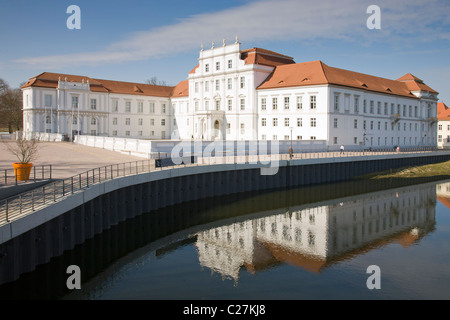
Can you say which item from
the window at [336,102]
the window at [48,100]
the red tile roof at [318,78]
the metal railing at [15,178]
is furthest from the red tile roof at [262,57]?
the metal railing at [15,178]

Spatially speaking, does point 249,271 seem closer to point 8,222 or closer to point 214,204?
point 8,222

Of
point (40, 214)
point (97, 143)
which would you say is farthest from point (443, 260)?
point (97, 143)

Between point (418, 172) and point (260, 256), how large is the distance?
41.6 meters

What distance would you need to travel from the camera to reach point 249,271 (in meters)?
19.5

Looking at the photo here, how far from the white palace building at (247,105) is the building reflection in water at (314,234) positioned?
1039 inches

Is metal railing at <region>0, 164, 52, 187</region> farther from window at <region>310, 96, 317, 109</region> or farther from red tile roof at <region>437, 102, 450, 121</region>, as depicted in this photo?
red tile roof at <region>437, 102, 450, 121</region>

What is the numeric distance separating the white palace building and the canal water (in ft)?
97.8

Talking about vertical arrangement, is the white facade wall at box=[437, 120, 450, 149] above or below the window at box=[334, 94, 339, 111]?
below

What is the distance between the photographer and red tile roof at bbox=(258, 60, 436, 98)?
206 feet

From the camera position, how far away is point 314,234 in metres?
26.4

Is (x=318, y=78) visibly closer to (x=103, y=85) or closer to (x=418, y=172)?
(x=418, y=172)

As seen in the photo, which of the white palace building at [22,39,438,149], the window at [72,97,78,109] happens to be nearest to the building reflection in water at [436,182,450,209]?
the white palace building at [22,39,438,149]

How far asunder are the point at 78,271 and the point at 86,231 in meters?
4.44

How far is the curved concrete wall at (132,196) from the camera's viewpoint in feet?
54.4
